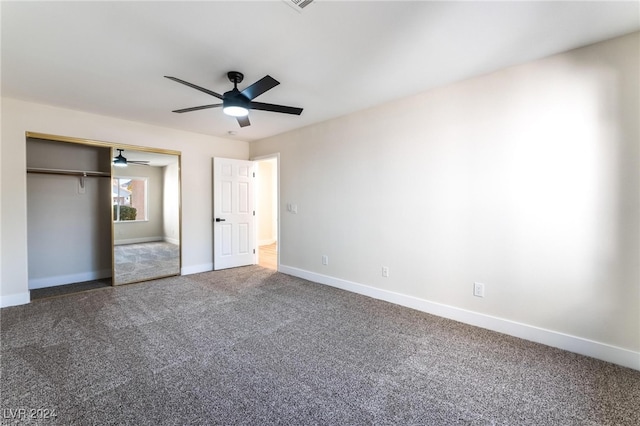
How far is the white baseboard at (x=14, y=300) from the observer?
10.9 feet

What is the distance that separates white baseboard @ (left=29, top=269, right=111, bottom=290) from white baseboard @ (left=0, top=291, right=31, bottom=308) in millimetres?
745

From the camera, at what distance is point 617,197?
2160mm

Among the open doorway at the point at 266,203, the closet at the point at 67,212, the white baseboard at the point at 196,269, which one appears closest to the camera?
the closet at the point at 67,212

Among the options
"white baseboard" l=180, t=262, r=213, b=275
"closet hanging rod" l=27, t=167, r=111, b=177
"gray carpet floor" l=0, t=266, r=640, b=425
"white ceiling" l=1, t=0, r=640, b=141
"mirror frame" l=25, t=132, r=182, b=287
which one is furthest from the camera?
"white baseboard" l=180, t=262, r=213, b=275

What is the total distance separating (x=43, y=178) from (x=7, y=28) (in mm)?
2881

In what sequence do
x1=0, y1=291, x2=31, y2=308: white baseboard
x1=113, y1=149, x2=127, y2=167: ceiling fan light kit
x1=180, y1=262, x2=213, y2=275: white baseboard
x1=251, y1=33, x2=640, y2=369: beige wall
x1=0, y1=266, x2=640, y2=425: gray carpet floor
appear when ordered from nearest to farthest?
x1=0, y1=266, x2=640, y2=425: gray carpet floor, x1=251, y1=33, x2=640, y2=369: beige wall, x1=0, y1=291, x2=31, y2=308: white baseboard, x1=113, y1=149, x2=127, y2=167: ceiling fan light kit, x1=180, y1=262, x2=213, y2=275: white baseboard

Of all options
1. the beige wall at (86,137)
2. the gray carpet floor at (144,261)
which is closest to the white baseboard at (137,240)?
the gray carpet floor at (144,261)

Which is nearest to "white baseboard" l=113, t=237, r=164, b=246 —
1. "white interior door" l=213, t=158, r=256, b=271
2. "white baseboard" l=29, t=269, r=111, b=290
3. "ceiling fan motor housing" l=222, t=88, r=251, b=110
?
"white baseboard" l=29, t=269, r=111, b=290

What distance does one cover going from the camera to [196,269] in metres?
4.98

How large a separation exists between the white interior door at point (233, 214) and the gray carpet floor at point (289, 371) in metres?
2.01

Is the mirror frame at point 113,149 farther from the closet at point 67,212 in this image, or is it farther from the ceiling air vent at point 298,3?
the ceiling air vent at point 298,3

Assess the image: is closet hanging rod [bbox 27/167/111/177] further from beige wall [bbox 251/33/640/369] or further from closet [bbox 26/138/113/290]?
beige wall [bbox 251/33/640/369]

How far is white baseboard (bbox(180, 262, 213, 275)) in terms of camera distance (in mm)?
4849

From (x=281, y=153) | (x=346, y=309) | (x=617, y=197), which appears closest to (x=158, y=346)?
(x=346, y=309)
